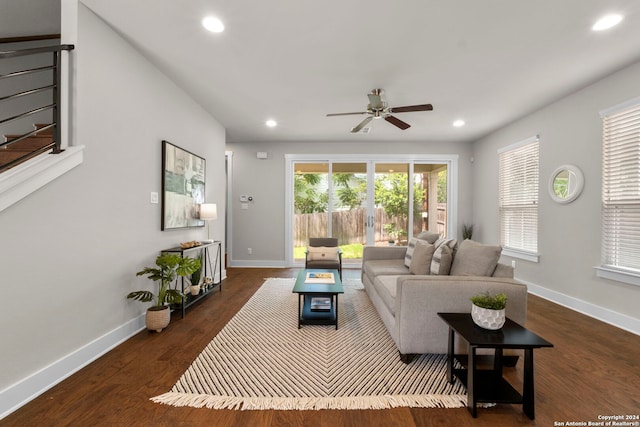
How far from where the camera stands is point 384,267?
3.55m

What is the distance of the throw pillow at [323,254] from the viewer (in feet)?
14.9

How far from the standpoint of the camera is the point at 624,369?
82.9 inches

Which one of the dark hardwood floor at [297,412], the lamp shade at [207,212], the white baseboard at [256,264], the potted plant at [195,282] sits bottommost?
the dark hardwood floor at [297,412]

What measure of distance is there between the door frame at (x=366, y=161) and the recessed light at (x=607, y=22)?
3.74m

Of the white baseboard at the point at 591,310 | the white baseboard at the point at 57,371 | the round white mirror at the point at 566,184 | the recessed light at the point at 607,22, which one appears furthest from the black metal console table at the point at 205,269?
the round white mirror at the point at 566,184

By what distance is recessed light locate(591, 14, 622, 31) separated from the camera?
7.18ft

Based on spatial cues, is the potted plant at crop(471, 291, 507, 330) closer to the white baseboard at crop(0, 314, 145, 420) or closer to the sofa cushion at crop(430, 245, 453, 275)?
the sofa cushion at crop(430, 245, 453, 275)

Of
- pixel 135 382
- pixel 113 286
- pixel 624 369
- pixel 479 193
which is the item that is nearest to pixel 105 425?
pixel 135 382

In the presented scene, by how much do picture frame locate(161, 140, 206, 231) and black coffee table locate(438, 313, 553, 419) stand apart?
9.87ft

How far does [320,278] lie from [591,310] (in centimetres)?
310

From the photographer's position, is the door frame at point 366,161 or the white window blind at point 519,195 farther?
the door frame at point 366,161

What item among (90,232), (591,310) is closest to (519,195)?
(591,310)

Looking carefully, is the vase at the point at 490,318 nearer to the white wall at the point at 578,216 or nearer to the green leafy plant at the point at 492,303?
the green leafy plant at the point at 492,303

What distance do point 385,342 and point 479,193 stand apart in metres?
4.49
